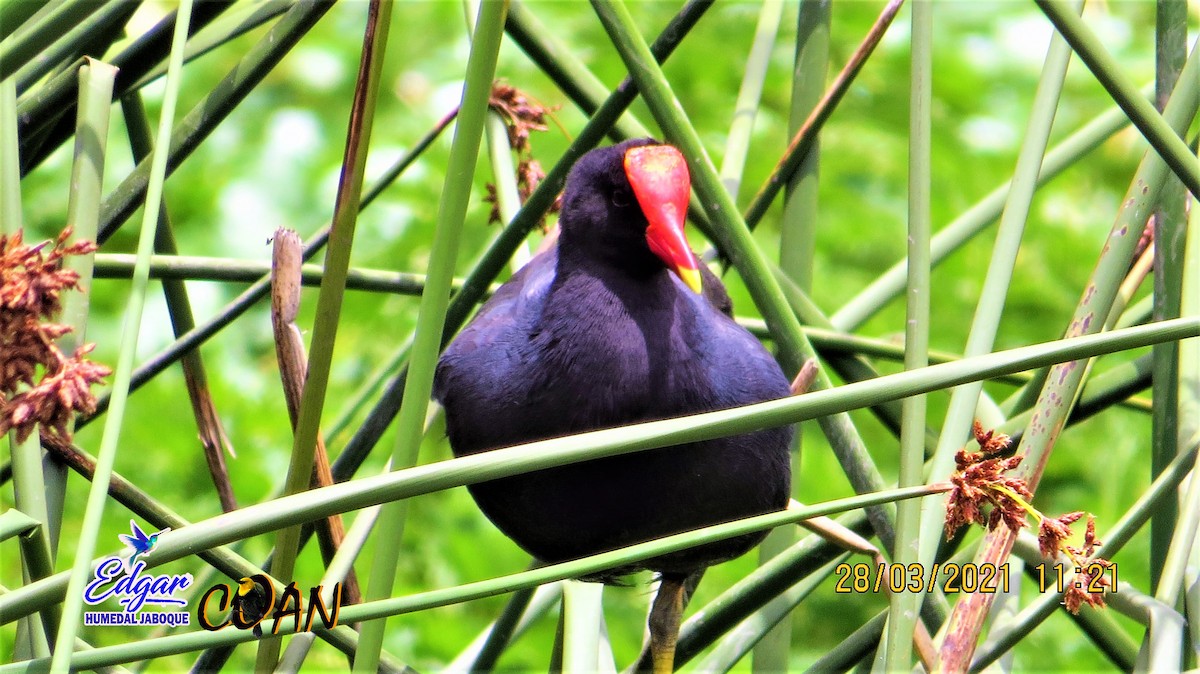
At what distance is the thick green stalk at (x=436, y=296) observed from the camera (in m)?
0.60

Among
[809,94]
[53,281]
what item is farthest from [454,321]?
[53,281]

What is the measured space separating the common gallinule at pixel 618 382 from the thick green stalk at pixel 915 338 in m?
0.19

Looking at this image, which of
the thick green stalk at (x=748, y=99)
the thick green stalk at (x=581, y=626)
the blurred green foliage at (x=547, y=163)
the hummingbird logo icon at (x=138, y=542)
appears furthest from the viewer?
Answer: the blurred green foliage at (x=547, y=163)

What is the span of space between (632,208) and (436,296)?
408 millimetres

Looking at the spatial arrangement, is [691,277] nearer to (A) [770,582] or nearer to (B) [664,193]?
(B) [664,193]

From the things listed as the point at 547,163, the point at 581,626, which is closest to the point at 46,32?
the point at 581,626

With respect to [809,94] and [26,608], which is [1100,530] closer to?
[809,94]

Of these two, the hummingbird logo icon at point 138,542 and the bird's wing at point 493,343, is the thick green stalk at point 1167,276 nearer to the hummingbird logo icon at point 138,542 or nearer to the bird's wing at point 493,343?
the bird's wing at point 493,343

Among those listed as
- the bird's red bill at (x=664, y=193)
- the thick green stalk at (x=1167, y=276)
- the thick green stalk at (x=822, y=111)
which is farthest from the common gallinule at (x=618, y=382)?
the thick green stalk at (x=1167, y=276)

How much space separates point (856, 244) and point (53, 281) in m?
2.03

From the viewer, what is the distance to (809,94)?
48.4 inches

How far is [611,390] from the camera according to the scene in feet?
3.25

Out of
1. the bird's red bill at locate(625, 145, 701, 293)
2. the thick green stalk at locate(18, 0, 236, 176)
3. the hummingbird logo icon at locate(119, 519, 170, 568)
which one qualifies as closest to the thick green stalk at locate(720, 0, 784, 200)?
the bird's red bill at locate(625, 145, 701, 293)
